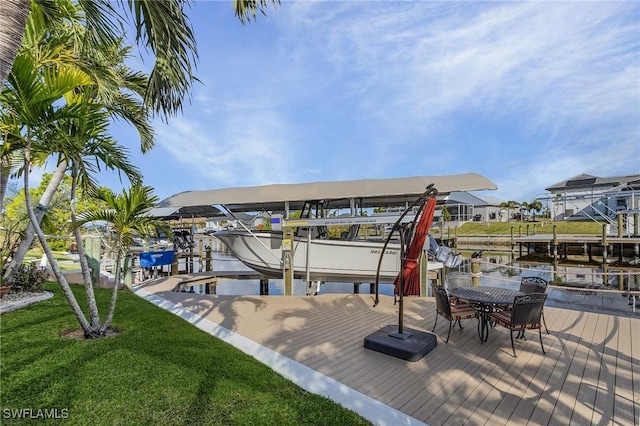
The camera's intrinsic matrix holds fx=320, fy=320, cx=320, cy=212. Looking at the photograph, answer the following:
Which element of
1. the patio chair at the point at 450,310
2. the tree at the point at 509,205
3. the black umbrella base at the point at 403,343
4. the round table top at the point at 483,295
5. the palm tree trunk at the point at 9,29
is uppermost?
the tree at the point at 509,205

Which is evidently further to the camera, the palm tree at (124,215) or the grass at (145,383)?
the palm tree at (124,215)

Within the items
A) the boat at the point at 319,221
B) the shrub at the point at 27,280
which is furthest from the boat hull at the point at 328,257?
the shrub at the point at 27,280

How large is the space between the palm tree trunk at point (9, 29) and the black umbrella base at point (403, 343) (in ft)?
15.2

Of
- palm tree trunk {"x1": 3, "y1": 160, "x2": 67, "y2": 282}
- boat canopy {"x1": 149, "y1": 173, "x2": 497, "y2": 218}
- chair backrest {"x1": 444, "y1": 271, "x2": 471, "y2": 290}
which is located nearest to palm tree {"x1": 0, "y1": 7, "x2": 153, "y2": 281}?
palm tree trunk {"x1": 3, "y1": 160, "x2": 67, "y2": 282}

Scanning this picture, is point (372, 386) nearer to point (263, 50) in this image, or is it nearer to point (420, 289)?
point (420, 289)

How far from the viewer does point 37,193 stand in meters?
22.5

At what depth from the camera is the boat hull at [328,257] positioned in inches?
393

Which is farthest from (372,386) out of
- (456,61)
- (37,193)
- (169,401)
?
(37,193)

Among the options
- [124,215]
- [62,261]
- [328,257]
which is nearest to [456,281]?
[328,257]

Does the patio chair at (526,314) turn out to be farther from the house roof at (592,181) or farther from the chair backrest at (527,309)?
the house roof at (592,181)

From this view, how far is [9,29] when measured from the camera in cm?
216

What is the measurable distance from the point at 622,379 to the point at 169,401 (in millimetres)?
4823

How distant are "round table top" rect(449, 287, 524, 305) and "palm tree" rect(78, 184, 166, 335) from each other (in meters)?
4.90

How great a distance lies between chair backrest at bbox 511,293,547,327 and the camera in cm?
429
